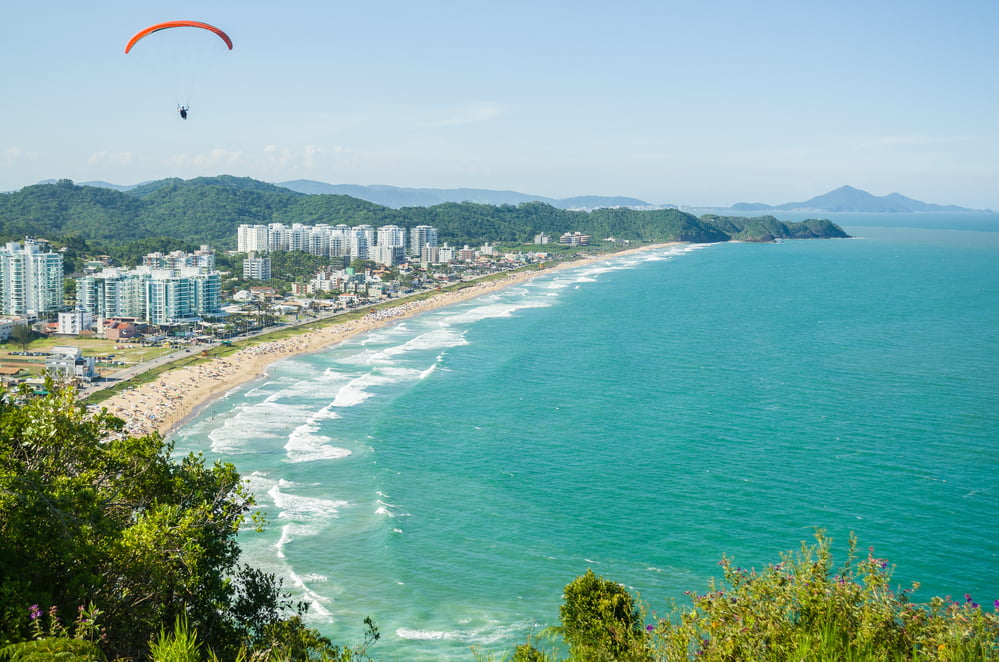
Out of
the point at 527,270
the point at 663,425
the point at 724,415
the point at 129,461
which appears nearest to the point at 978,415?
the point at 724,415

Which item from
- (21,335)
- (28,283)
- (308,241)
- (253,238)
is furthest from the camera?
(308,241)

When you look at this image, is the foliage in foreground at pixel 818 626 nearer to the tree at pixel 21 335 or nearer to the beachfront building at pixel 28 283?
the tree at pixel 21 335

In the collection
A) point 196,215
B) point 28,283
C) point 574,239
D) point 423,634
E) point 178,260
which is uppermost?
point 196,215

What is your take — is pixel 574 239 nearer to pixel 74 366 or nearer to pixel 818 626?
pixel 74 366

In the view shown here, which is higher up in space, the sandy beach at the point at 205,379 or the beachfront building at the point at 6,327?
the beachfront building at the point at 6,327

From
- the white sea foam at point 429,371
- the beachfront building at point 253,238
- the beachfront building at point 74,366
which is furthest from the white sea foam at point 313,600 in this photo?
the beachfront building at point 253,238

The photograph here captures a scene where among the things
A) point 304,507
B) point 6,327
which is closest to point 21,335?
point 6,327
